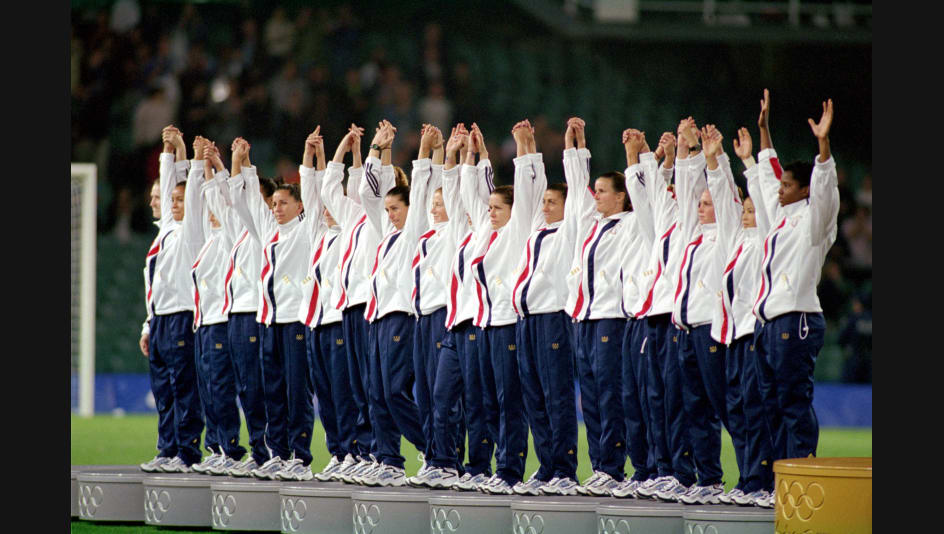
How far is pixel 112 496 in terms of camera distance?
28.5 ft

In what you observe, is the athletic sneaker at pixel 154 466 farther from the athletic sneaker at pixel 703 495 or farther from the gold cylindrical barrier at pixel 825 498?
the gold cylindrical barrier at pixel 825 498

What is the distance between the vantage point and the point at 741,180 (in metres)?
17.0

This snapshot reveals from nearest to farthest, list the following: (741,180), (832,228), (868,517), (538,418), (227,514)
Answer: (868,517) < (832,228) < (538,418) < (227,514) < (741,180)

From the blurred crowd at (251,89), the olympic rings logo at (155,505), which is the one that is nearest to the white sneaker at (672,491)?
the olympic rings logo at (155,505)

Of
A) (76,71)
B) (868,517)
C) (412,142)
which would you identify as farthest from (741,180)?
(868,517)

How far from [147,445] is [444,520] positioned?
23.2ft

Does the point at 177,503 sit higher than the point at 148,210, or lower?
lower

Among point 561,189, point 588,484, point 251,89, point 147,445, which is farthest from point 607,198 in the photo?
point 251,89

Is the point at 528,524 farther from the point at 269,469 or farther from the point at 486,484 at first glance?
the point at 269,469

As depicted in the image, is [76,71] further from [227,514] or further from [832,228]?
[832,228]

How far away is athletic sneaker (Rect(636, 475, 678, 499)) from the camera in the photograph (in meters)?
7.12

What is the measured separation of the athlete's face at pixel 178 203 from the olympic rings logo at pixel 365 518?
9.92 ft

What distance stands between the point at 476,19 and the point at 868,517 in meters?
13.7

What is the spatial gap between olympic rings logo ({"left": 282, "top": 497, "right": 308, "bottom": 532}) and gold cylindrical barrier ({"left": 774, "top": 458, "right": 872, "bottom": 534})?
2.93 meters
